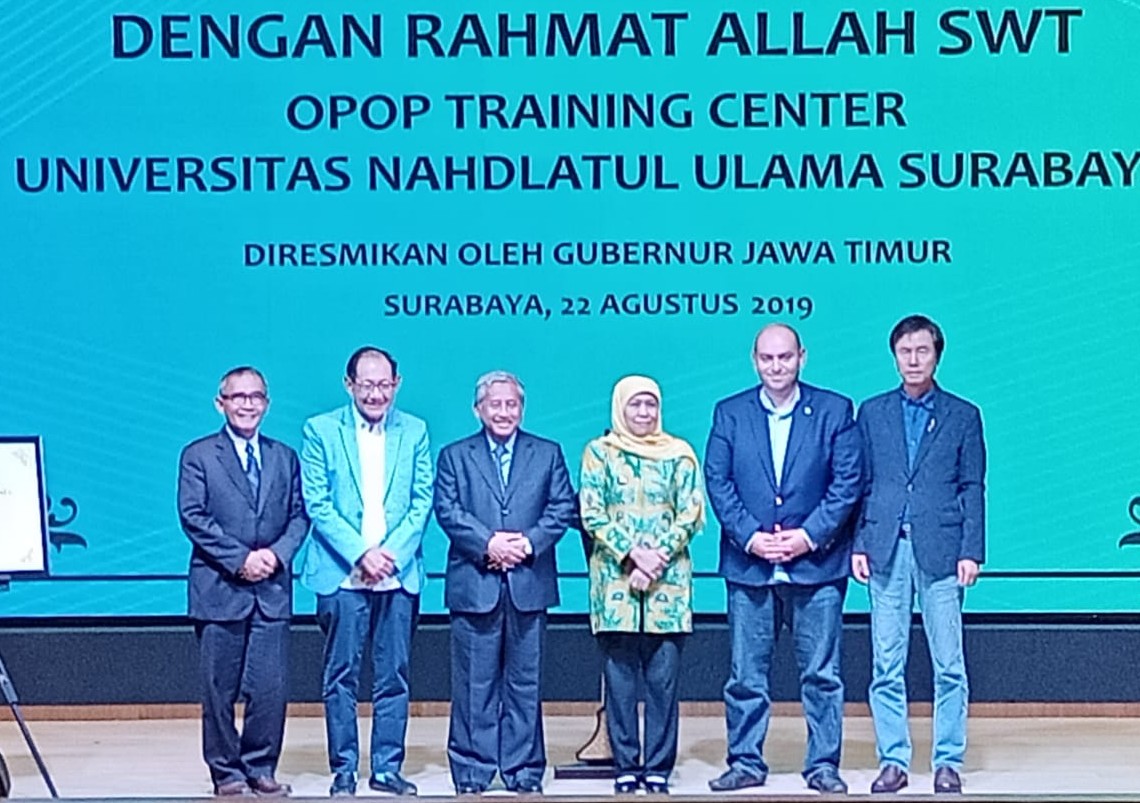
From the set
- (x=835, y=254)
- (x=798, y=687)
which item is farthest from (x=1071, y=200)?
(x=798, y=687)

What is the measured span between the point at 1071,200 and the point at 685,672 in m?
1.98

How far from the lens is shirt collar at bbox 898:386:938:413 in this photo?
5461 mm

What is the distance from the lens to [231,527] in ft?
17.7

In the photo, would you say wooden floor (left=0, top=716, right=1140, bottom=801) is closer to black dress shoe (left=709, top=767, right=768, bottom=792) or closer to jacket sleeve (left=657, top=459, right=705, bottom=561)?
black dress shoe (left=709, top=767, right=768, bottom=792)

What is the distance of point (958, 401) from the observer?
17.9ft

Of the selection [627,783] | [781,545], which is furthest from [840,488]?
[627,783]

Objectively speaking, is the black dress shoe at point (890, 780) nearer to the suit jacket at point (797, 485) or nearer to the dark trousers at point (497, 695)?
the suit jacket at point (797, 485)

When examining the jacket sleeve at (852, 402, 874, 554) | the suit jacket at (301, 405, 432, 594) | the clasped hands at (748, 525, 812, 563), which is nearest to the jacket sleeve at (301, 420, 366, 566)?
the suit jacket at (301, 405, 432, 594)

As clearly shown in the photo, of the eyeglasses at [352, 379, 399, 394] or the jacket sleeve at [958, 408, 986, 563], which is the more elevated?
the eyeglasses at [352, 379, 399, 394]

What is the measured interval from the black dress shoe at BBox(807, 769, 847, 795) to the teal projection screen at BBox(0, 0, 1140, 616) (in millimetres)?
1175

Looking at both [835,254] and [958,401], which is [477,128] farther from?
[958,401]

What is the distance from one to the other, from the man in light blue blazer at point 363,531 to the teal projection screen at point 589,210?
1.12 metres

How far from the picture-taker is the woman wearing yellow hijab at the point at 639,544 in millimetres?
5371

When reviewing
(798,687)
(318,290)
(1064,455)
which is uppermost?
(318,290)
